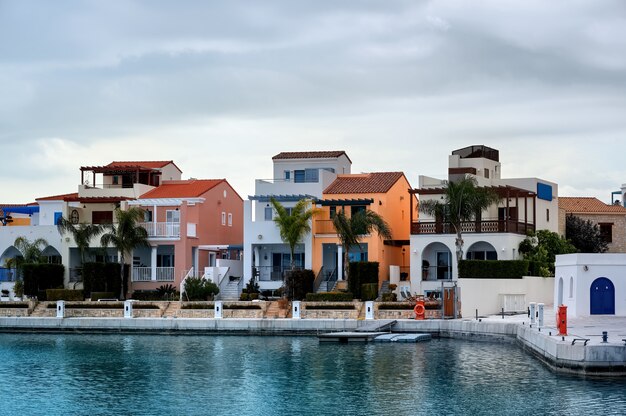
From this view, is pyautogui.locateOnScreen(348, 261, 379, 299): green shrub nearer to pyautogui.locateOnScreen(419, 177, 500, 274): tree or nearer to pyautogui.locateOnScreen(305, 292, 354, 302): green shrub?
pyautogui.locateOnScreen(305, 292, 354, 302): green shrub

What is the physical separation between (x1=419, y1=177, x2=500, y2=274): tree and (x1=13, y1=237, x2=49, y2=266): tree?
2737 centimetres

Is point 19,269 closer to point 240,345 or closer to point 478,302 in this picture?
point 240,345

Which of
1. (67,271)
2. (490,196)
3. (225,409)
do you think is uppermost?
(490,196)

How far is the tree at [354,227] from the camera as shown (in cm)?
6288

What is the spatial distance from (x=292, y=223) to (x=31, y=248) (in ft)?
60.3

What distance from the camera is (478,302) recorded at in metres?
58.2

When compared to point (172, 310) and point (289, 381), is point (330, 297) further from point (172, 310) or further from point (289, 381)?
point (289, 381)

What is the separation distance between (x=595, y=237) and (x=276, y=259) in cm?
2223

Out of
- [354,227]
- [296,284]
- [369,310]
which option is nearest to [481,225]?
[354,227]

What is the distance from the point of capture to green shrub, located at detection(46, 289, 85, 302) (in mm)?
65812

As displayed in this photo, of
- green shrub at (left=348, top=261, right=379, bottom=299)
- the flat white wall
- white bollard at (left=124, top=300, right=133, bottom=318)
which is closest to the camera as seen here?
the flat white wall

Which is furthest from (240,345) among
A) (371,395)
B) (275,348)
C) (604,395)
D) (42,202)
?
(42,202)

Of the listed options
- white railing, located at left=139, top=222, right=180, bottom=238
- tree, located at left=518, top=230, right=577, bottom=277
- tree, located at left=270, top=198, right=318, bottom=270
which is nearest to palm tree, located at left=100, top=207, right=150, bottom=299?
white railing, located at left=139, top=222, right=180, bottom=238

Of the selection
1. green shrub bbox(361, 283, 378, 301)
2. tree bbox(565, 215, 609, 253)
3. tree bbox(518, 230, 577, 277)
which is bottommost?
green shrub bbox(361, 283, 378, 301)
